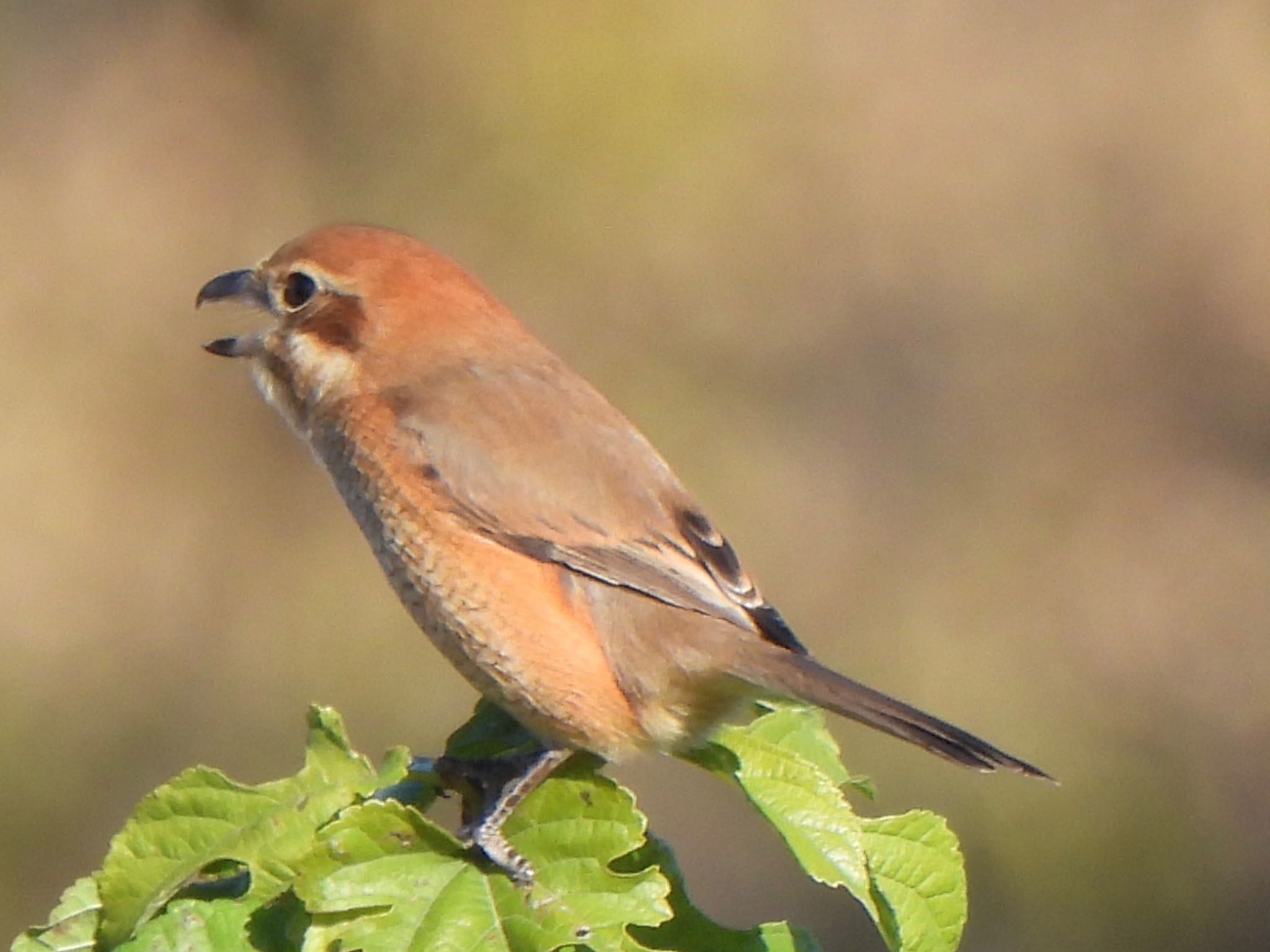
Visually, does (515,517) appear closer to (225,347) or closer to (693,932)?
(225,347)

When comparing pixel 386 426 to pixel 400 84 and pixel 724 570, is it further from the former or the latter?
pixel 400 84

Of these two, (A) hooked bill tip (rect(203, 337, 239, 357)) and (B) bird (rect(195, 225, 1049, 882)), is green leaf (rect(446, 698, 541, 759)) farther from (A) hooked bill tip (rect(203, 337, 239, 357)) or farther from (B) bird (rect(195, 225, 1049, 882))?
(A) hooked bill tip (rect(203, 337, 239, 357))

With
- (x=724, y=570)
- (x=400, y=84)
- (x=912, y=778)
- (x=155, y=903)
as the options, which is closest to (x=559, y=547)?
(x=724, y=570)

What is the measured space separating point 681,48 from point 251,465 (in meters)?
2.52

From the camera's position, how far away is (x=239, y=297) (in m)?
3.44

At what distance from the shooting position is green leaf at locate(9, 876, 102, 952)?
2459 millimetres

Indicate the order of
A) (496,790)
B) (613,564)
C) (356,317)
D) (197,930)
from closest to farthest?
1. (197,930)
2. (496,790)
3. (613,564)
4. (356,317)

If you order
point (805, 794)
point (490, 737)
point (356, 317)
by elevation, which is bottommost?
point (805, 794)

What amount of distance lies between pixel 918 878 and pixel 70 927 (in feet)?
3.89

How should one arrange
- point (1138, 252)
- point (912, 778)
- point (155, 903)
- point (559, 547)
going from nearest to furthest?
point (155, 903) < point (559, 547) < point (912, 778) < point (1138, 252)

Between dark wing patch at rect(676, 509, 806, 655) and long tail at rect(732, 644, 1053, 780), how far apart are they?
0.23 m

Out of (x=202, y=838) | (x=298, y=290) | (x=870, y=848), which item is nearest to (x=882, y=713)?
(x=870, y=848)

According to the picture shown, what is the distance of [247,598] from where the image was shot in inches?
269

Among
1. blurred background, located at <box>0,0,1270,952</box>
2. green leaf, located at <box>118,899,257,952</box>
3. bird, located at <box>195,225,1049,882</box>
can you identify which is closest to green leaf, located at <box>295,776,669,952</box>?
green leaf, located at <box>118,899,257,952</box>
